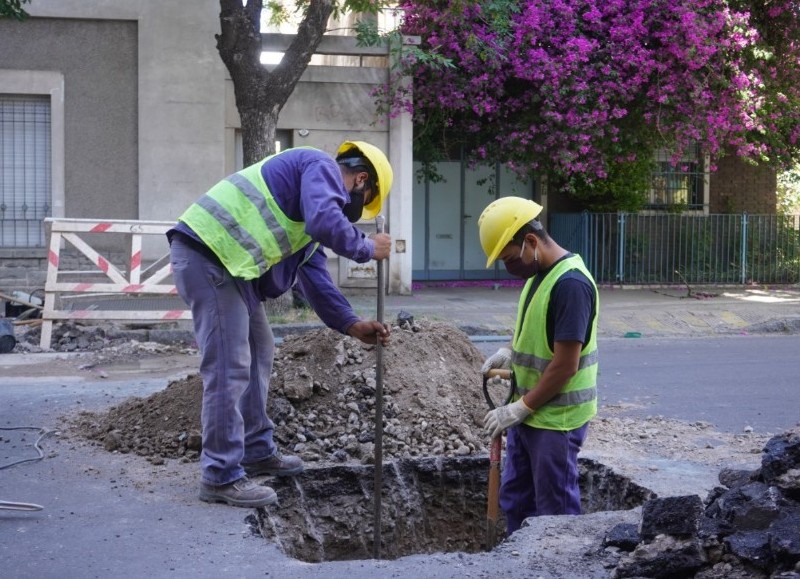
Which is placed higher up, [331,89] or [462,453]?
[331,89]

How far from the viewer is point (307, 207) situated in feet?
15.8

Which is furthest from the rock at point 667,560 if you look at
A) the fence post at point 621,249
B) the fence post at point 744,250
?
the fence post at point 744,250

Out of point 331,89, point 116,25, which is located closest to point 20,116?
point 116,25

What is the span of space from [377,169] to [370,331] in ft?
2.75

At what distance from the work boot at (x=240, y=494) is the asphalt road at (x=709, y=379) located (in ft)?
11.7

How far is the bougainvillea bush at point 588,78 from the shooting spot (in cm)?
1535

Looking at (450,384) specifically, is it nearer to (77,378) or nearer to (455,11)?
(77,378)

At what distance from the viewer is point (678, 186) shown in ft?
64.8

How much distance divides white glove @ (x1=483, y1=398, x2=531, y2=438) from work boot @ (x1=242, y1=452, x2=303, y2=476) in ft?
4.75

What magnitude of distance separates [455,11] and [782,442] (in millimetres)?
10331

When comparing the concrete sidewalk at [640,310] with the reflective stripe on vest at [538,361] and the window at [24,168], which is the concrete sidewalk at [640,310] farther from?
the reflective stripe on vest at [538,361]

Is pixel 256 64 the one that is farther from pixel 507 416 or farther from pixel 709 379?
pixel 507 416

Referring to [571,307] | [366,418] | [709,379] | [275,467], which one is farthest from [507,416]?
[709,379]

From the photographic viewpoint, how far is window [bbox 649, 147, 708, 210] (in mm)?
19594
